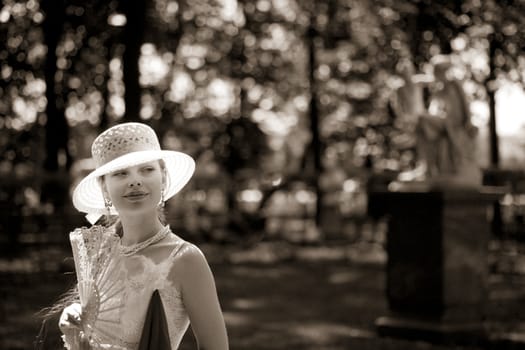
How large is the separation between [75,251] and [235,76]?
23007 mm

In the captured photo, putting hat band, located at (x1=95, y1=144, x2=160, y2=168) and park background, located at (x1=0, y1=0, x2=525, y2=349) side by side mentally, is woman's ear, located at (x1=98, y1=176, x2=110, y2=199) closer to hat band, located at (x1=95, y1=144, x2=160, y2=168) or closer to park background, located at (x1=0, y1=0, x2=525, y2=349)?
hat band, located at (x1=95, y1=144, x2=160, y2=168)

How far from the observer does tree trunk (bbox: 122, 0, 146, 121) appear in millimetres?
14422

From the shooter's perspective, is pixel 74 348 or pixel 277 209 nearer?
pixel 74 348

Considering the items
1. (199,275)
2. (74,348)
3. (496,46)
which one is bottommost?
(74,348)

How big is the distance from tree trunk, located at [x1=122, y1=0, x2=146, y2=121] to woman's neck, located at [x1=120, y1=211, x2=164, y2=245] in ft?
37.9

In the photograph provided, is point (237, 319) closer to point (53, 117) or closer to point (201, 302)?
point (201, 302)

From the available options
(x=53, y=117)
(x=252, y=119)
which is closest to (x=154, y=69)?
(x=252, y=119)

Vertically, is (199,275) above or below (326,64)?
below

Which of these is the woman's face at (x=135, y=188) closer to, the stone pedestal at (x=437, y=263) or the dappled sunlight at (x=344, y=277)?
the stone pedestal at (x=437, y=263)

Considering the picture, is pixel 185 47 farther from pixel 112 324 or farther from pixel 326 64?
pixel 112 324

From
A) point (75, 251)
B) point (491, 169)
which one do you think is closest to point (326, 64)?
point (491, 169)

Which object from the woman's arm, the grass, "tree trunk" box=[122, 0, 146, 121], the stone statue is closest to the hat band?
the woman's arm

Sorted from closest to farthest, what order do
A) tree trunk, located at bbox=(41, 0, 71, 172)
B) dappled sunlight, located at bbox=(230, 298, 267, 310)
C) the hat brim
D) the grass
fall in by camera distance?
the hat brim
the grass
dappled sunlight, located at bbox=(230, 298, 267, 310)
tree trunk, located at bbox=(41, 0, 71, 172)

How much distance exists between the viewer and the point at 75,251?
3.16m
